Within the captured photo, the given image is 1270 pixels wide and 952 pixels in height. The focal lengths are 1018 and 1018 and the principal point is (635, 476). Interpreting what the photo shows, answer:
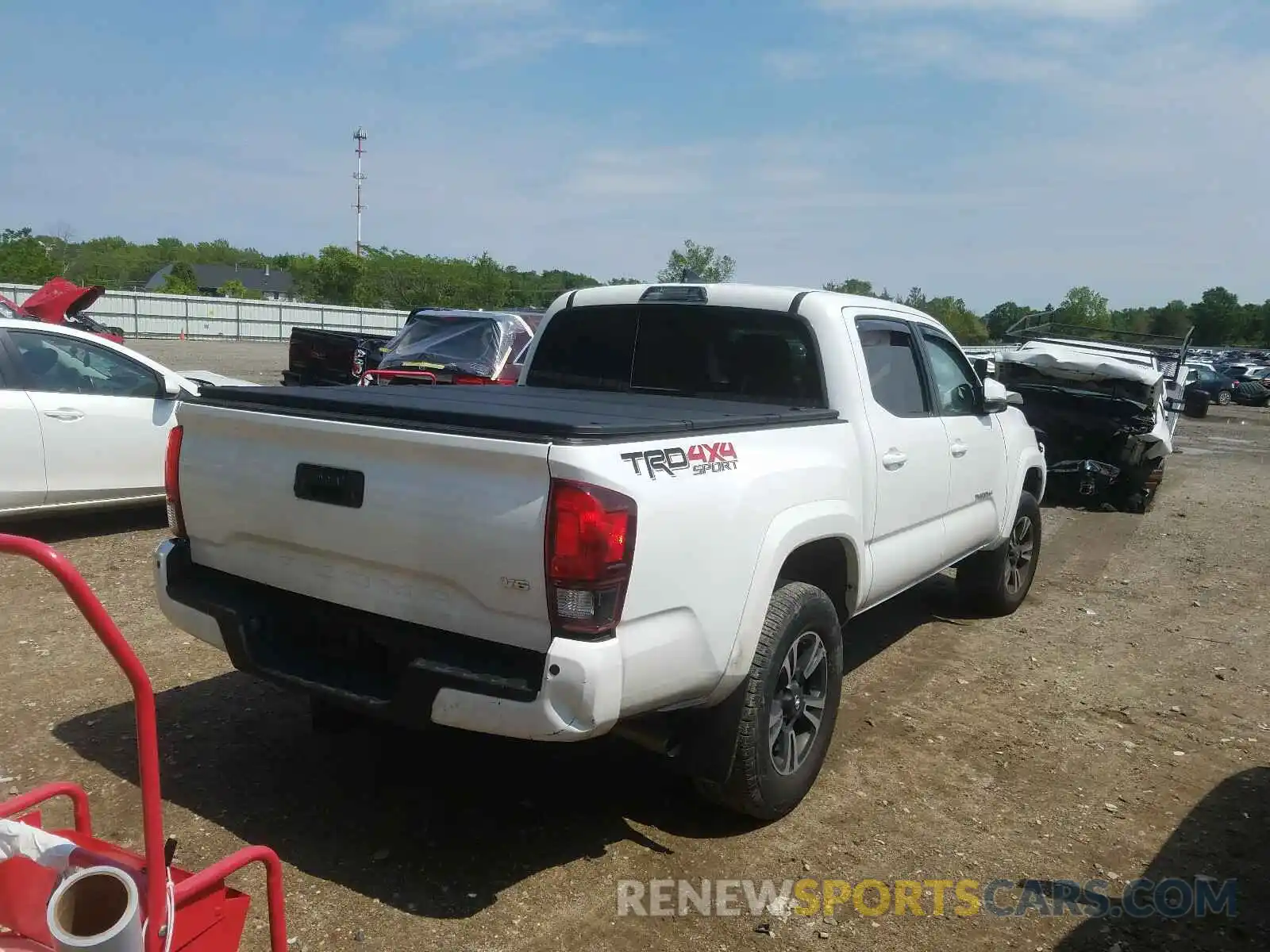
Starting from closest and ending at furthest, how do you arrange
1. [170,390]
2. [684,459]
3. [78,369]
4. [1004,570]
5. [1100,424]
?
[684,459] → [1004,570] → [78,369] → [170,390] → [1100,424]

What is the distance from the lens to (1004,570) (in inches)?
257

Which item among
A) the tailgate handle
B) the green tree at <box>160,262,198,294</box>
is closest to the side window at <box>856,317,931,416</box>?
the tailgate handle

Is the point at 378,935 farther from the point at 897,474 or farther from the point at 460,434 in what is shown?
the point at 897,474


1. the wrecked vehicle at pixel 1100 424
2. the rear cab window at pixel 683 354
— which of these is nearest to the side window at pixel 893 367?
the rear cab window at pixel 683 354

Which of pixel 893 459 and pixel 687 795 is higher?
pixel 893 459

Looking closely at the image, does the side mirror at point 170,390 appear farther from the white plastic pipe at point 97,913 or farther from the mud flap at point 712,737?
the white plastic pipe at point 97,913

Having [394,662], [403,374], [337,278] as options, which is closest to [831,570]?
[394,662]

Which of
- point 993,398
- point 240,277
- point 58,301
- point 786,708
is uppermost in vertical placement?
point 240,277

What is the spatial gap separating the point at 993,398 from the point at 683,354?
85.7 inches

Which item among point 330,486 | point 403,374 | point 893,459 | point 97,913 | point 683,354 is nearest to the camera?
point 97,913

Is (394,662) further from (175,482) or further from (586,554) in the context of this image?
(175,482)

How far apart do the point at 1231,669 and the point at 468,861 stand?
4.73 meters

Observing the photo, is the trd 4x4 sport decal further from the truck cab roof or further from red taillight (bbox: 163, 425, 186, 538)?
red taillight (bbox: 163, 425, 186, 538)

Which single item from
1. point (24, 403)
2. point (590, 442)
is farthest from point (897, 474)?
point (24, 403)
